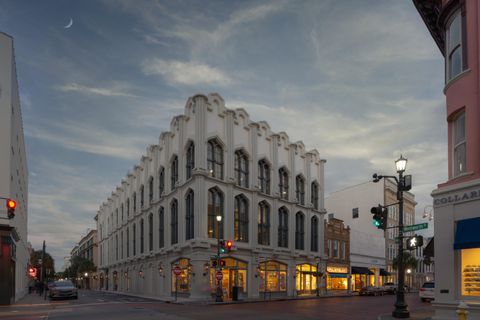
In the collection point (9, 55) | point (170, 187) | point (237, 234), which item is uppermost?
point (9, 55)

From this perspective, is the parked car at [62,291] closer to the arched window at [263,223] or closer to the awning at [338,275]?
the arched window at [263,223]

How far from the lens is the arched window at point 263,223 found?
45.5m

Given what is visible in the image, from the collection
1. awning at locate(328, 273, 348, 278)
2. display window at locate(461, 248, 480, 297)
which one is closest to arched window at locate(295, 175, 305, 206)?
awning at locate(328, 273, 348, 278)

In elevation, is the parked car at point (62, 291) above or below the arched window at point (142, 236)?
below

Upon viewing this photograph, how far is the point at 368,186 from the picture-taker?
73.1m

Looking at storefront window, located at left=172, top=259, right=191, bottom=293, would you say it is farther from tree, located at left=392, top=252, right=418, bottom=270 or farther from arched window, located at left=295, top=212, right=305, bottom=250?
tree, located at left=392, top=252, right=418, bottom=270

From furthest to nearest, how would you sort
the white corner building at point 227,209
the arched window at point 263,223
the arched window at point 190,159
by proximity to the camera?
the arched window at point 263,223 → the arched window at point 190,159 → the white corner building at point 227,209

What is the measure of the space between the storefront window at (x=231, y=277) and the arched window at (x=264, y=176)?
7765 millimetres

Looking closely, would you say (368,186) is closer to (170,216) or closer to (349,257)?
(349,257)

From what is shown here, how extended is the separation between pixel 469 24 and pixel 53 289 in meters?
34.2

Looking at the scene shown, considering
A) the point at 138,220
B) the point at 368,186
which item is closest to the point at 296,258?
the point at 138,220

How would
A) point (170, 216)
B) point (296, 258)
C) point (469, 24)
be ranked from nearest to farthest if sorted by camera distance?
1. point (469, 24)
2. point (170, 216)
3. point (296, 258)

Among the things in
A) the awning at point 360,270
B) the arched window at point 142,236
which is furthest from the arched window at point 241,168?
the awning at point 360,270

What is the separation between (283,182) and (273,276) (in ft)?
31.5
